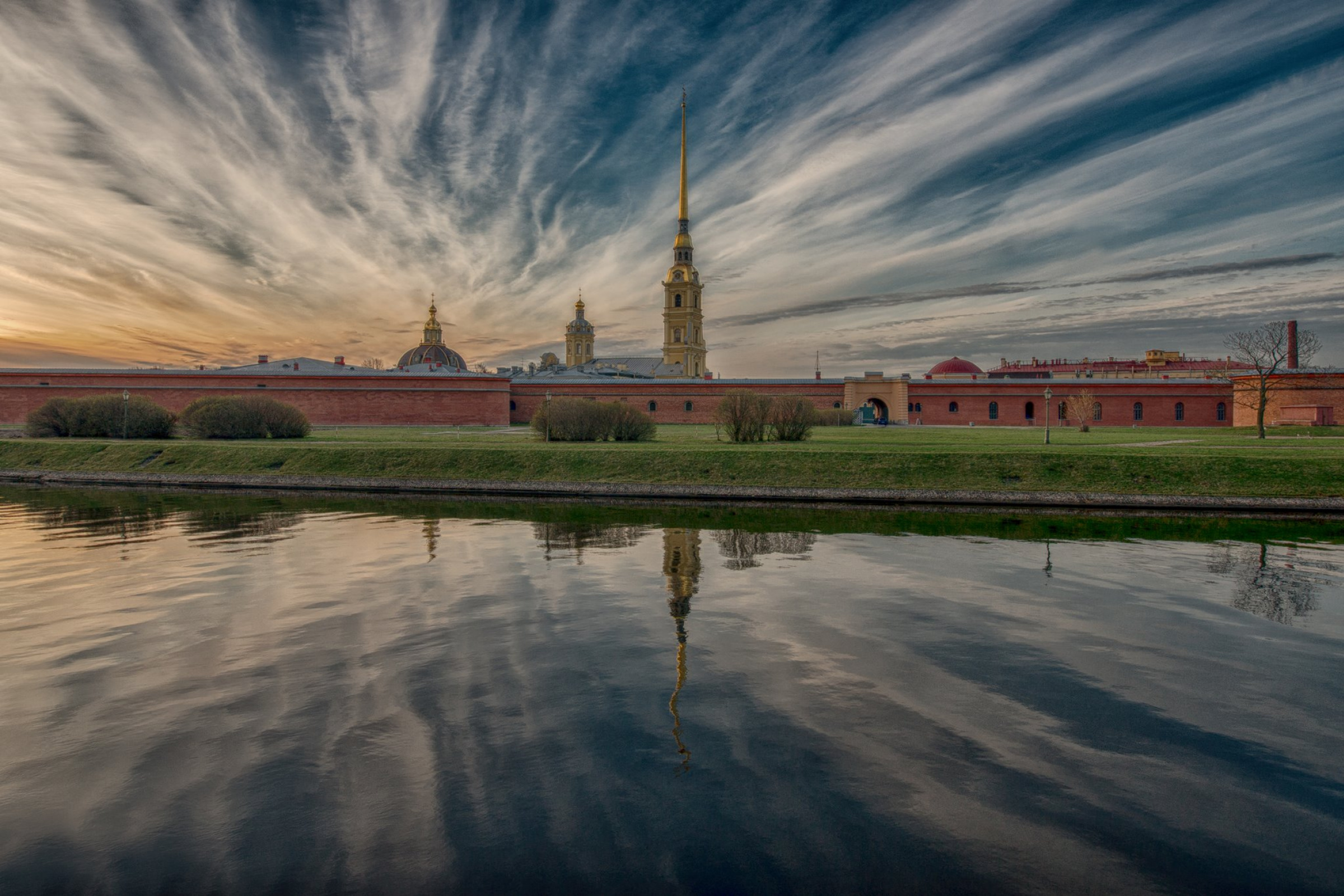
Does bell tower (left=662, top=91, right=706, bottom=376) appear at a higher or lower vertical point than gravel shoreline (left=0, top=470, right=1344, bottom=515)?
higher

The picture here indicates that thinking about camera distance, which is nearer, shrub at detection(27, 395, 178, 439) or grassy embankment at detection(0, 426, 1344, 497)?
grassy embankment at detection(0, 426, 1344, 497)

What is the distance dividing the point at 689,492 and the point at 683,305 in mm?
64759

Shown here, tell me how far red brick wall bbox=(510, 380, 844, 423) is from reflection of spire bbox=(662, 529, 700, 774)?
39528 mm

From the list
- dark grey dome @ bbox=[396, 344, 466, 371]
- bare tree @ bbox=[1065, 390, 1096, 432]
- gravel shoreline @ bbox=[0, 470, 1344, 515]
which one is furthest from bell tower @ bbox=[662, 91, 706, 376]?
gravel shoreline @ bbox=[0, 470, 1344, 515]

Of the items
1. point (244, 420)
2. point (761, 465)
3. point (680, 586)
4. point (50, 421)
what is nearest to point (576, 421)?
point (761, 465)

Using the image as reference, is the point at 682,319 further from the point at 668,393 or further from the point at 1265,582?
the point at 1265,582

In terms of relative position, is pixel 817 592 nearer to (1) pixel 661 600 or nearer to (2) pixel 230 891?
(1) pixel 661 600

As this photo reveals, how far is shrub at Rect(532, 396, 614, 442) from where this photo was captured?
31.8 metres

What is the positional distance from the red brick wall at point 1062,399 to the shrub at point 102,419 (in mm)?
48141

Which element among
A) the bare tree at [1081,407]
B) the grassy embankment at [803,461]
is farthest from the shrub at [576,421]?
the bare tree at [1081,407]

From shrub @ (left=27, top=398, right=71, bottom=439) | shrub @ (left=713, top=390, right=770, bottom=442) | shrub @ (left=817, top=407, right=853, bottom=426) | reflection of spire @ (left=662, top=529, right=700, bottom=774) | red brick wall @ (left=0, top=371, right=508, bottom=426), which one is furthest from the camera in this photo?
red brick wall @ (left=0, top=371, right=508, bottom=426)

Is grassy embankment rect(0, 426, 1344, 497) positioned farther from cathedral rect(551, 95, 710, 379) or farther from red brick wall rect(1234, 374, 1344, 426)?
cathedral rect(551, 95, 710, 379)

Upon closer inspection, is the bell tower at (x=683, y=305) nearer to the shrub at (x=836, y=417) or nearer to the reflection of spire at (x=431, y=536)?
the shrub at (x=836, y=417)

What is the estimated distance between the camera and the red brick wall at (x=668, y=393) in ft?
181
